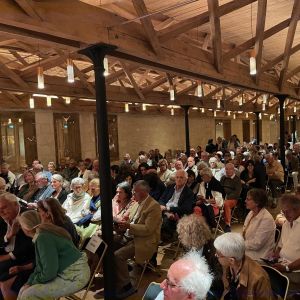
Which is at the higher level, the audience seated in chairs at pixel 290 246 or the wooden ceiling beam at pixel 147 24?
the wooden ceiling beam at pixel 147 24

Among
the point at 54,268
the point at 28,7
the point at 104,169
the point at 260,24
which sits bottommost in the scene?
the point at 54,268

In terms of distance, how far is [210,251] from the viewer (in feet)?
10.5

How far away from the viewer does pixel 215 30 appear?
478 centimetres

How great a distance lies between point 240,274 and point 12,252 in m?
2.29

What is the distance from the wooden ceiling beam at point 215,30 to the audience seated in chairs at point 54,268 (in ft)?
10.4

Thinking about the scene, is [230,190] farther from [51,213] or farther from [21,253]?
[21,253]

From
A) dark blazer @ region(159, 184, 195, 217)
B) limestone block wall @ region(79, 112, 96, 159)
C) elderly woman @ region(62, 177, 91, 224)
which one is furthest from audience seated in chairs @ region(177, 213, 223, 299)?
limestone block wall @ region(79, 112, 96, 159)

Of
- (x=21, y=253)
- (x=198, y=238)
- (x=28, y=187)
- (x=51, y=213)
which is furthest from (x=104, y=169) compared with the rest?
(x=28, y=187)

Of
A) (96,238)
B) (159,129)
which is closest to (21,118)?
(159,129)

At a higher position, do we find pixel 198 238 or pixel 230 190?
pixel 198 238

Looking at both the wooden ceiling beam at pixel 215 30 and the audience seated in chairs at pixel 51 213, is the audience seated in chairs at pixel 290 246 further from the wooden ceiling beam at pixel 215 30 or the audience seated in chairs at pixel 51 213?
the wooden ceiling beam at pixel 215 30

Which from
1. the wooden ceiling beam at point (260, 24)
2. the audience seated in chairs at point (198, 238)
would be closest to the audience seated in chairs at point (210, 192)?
the wooden ceiling beam at point (260, 24)

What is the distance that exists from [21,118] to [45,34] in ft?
26.9

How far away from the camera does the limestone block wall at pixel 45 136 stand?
11453 mm
